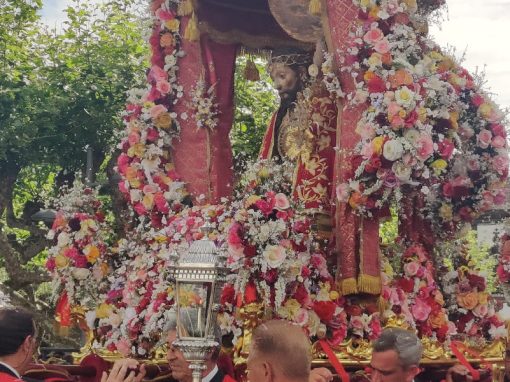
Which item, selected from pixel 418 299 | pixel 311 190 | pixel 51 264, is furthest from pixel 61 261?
pixel 418 299

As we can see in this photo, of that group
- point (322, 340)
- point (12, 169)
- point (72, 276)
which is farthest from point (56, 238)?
point (12, 169)

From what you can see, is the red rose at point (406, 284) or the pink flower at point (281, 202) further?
the red rose at point (406, 284)

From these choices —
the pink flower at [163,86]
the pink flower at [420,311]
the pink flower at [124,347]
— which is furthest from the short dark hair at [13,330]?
the pink flower at [163,86]

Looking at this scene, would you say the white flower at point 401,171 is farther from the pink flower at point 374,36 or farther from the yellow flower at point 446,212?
the yellow flower at point 446,212

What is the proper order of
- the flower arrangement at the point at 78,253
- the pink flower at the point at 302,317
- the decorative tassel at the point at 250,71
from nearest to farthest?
the pink flower at the point at 302,317, the flower arrangement at the point at 78,253, the decorative tassel at the point at 250,71

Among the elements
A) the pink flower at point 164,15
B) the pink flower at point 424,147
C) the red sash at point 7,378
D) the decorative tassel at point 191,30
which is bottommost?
the red sash at point 7,378

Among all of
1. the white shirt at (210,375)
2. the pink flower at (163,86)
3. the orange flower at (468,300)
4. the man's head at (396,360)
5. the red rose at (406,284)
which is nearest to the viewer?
the man's head at (396,360)

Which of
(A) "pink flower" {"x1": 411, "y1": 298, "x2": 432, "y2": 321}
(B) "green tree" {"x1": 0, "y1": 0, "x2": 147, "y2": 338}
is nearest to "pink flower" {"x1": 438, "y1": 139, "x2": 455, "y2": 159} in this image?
(A) "pink flower" {"x1": 411, "y1": 298, "x2": 432, "y2": 321}

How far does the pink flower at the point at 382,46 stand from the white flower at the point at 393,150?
33.6 inches

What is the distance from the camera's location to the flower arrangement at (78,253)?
878cm

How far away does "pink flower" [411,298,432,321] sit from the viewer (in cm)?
851

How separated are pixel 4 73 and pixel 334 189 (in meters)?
7.90

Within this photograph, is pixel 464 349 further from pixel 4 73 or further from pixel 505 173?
pixel 4 73

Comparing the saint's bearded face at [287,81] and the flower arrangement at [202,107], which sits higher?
the saint's bearded face at [287,81]
